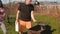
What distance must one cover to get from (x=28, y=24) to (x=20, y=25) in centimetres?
32

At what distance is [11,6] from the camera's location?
17.0 m

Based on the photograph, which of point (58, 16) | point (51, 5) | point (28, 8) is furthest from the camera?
point (51, 5)

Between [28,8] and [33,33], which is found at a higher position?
[28,8]

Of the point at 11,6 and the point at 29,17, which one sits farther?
the point at 11,6

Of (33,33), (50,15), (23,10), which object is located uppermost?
(23,10)

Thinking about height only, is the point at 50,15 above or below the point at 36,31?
below

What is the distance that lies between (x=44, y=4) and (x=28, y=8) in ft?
32.4

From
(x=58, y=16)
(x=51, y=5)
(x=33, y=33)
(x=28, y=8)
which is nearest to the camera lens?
(x=33, y=33)

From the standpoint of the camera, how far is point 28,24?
8.20m

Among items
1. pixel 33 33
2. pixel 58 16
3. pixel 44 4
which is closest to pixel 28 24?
pixel 33 33

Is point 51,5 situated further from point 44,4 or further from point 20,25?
point 20,25

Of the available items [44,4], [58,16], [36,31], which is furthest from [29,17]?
[44,4]

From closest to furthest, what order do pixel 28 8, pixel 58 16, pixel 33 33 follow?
pixel 33 33 → pixel 28 8 → pixel 58 16

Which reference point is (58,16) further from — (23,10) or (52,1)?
(23,10)
